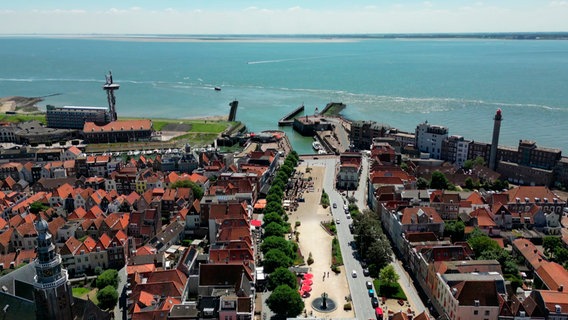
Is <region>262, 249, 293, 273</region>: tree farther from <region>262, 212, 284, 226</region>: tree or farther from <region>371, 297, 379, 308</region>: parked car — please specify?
<region>262, 212, 284, 226</region>: tree

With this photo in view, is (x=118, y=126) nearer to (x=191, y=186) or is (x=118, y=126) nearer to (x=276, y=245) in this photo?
(x=191, y=186)

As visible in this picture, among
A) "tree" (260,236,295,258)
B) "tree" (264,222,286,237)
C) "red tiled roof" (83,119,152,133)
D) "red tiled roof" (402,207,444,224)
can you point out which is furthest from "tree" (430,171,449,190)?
"red tiled roof" (83,119,152,133)

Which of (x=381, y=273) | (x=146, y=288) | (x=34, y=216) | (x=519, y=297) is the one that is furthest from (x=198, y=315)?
(x=34, y=216)

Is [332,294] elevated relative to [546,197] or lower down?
lower down

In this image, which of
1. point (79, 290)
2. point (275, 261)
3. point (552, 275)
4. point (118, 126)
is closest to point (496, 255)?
point (552, 275)

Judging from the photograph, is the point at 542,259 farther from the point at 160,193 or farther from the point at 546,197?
the point at 160,193
